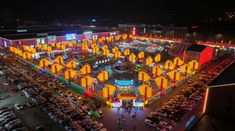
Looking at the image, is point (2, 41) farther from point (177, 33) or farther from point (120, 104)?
point (177, 33)

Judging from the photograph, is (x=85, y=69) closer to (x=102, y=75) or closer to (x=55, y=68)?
(x=102, y=75)

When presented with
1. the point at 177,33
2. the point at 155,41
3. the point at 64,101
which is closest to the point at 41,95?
the point at 64,101

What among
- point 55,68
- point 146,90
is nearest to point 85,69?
point 55,68

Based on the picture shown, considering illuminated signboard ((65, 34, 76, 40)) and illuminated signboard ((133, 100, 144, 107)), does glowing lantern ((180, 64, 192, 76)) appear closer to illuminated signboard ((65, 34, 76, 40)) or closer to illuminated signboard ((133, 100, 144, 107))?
illuminated signboard ((133, 100, 144, 107))

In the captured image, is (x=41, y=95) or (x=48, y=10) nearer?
(x=41, y=95)

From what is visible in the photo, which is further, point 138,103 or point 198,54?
point 198,54

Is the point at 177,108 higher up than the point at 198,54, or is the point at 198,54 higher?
the point at 198,54

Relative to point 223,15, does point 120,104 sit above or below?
below
